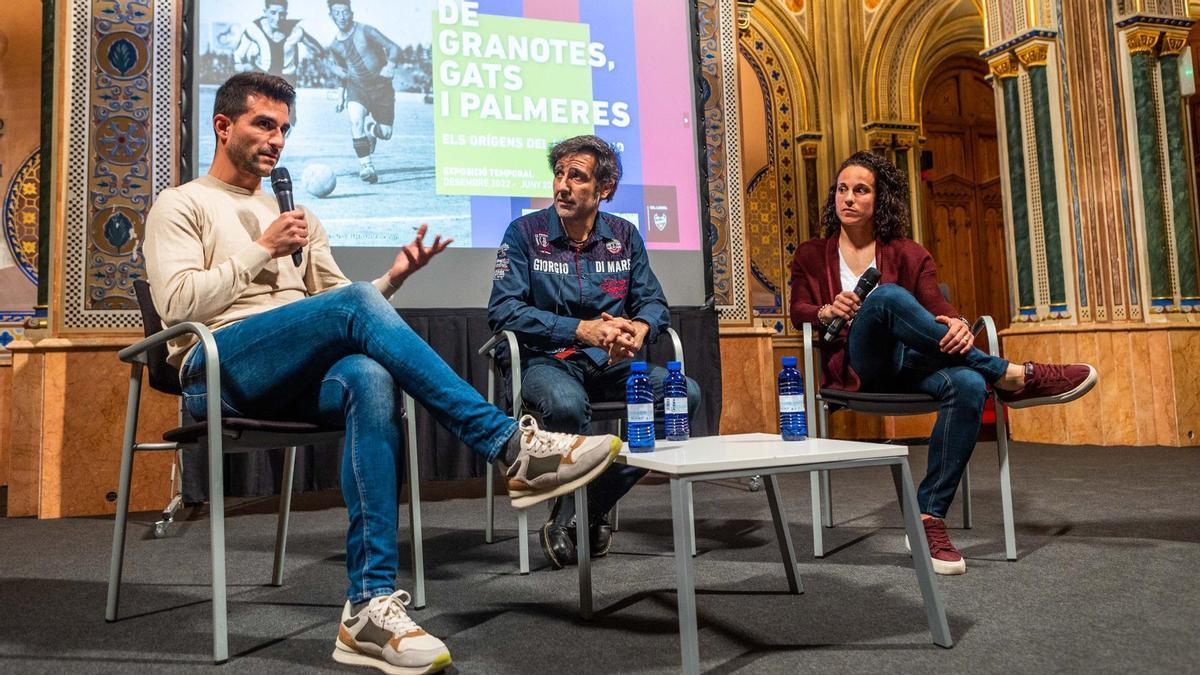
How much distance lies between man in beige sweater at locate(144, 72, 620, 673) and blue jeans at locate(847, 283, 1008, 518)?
3.28ft

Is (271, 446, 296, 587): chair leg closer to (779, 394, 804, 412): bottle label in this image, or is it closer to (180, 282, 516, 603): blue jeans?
(180, 282, 516, 603): blue jeans

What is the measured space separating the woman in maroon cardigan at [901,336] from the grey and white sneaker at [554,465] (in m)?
0.99

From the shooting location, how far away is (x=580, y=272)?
241 centimetres

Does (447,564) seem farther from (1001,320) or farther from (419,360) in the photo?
(1001,320)

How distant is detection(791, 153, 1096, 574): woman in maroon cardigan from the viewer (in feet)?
6.73

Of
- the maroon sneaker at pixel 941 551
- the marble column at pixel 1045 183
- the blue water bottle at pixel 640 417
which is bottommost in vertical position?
the maroon sneaker at pixel 941 551

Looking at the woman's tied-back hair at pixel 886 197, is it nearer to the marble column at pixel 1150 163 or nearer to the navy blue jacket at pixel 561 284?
the navy blue jacket at pixel 561 284

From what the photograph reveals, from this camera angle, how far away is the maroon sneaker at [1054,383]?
A: 2027mm

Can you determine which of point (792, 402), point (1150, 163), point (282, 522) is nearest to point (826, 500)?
point (792, 402)

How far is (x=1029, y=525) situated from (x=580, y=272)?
1.54 meters

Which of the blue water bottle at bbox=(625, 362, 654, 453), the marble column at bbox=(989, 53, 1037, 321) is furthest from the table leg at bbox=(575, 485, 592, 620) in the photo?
the marble column at bbox=(989, 53, 1037, 321)

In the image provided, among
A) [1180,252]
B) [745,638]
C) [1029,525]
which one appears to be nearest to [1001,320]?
[1180,252]

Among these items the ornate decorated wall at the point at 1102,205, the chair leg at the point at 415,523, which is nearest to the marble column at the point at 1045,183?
the ornate decorated wall at the point at 1102,205

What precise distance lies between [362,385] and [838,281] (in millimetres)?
1465
